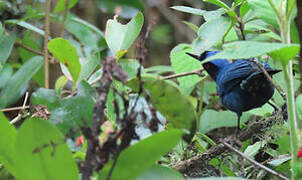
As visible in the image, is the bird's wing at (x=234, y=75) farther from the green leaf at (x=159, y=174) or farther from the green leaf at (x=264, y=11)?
the green leaf at (x=159, y=174)

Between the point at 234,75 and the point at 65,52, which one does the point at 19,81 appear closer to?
the point at 65,52

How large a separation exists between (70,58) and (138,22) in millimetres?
182

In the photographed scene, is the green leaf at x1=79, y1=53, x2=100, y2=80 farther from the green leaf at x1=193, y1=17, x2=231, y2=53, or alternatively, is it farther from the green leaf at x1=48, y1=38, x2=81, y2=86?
the green leaf at x1=193, y1=17, x2=231, y2=53

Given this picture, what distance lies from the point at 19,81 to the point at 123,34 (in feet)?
2.04

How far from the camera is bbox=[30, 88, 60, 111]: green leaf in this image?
779 mm

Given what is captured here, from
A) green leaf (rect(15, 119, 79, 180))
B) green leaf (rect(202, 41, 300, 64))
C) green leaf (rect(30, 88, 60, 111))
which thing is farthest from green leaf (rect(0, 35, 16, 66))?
green leaf (rect(202, 41, 300, 64))

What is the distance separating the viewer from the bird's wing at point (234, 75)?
128 centimetres

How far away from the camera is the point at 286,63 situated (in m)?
0.65

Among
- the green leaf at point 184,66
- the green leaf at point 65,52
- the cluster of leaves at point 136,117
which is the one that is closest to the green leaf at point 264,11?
the cluster of leaves at point 136,117

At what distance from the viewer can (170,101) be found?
72 centimetres

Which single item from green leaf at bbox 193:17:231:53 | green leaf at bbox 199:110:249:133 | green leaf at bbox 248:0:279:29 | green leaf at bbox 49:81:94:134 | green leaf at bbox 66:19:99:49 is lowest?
green leaf at bbox 199:110:249:133

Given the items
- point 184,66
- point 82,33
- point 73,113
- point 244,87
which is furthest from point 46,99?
point 82,33

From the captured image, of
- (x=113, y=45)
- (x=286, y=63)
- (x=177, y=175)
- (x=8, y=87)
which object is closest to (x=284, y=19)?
(x=286, y=63)

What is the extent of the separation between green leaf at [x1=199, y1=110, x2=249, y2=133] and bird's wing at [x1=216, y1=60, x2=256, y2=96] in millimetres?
86
